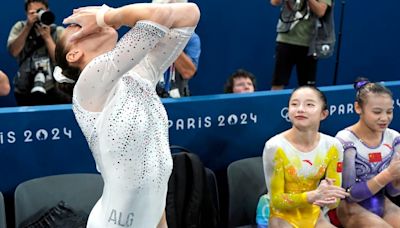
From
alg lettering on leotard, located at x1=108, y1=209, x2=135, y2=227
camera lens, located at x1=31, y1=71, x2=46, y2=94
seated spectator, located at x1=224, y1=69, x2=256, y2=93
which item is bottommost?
camera lens, located at x1=31, y1=71, x2=46, y2=94

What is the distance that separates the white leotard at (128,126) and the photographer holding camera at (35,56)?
2616 mm

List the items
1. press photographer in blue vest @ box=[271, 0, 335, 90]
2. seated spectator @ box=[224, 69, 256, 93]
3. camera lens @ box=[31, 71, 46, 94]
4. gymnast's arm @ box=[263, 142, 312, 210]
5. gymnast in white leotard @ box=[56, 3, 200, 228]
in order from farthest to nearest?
press photographer in blue vest @ box=[271, 0, 335, 90] < camera lens @ box=[31, 71, 46, 94] < seated spectator @ box=[224, 69, 256, 93] < gymnast's arm @ box=[263, 142, 312, 210] < gymnast in white leotard @ box=[56, 3, 200, 228]

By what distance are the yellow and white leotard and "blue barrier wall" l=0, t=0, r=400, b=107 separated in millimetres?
2701

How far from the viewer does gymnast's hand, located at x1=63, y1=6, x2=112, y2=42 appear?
1828 millimetres

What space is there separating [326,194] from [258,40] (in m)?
3.36

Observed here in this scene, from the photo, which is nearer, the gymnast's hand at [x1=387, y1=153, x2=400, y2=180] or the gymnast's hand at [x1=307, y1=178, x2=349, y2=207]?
the gymnast's hand at [x1=307, y1=178, x2=349, y2=207]

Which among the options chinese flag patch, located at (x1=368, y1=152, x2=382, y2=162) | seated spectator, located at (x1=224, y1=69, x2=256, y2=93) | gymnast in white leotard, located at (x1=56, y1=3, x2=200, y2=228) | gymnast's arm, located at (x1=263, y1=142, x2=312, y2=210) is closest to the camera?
gymnast in white leotard, located at (x1=56, y1=3, x2=200, y2=228)

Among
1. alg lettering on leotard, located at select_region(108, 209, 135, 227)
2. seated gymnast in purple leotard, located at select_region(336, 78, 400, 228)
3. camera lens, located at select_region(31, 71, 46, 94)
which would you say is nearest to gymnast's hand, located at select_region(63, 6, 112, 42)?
alg lettering on leotard, located at select_region(108, 209, 135, 227)

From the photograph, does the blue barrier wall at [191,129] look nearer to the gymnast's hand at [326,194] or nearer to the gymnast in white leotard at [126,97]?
the gymnast's hand at [326,194]

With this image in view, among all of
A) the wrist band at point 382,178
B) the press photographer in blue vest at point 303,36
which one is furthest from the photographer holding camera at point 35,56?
the wrist band at point 382,178

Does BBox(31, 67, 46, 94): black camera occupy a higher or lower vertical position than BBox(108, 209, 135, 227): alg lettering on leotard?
lower

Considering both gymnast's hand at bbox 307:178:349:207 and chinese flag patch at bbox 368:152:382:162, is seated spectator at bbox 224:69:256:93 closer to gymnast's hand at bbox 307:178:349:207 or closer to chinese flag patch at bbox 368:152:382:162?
chinese flag patch at bbox 368:152:382:162

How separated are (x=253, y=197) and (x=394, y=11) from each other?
3.81m

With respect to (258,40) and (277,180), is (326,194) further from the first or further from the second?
(258,40)
